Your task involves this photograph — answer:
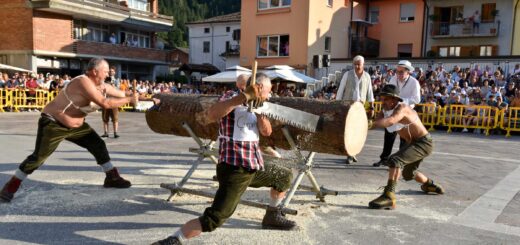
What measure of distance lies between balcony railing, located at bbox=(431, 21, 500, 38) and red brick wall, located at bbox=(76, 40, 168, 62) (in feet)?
72.7

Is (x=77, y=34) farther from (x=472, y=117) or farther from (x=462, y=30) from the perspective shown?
(x=472, y=117)

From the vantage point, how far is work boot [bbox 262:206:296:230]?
4.36 meters

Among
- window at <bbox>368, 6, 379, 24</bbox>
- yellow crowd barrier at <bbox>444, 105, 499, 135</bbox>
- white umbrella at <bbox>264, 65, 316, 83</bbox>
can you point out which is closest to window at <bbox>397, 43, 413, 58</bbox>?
window at <bbox>368, 6, 379, 24</bbox>

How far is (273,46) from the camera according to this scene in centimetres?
2858

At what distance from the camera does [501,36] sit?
88.9ft

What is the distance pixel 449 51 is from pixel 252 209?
27.8 m

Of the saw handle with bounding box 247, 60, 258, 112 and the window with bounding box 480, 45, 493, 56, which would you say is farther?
the window with bounding box 480, 45, 493, 56

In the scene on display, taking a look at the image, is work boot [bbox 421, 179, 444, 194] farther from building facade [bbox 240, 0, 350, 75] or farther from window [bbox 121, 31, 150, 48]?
window [bbox 121, 31, 150, 48]

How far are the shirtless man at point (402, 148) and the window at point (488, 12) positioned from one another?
84.5ft

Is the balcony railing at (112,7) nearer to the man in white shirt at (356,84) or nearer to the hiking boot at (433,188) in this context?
the man in white shirt at (356,84)

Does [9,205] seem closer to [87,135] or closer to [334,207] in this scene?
[87,135]

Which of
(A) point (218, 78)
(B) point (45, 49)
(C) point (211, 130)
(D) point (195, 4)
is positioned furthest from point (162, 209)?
(D) point (195, 4)

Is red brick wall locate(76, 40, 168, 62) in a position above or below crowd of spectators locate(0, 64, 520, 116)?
above

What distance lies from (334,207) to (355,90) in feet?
10.2
